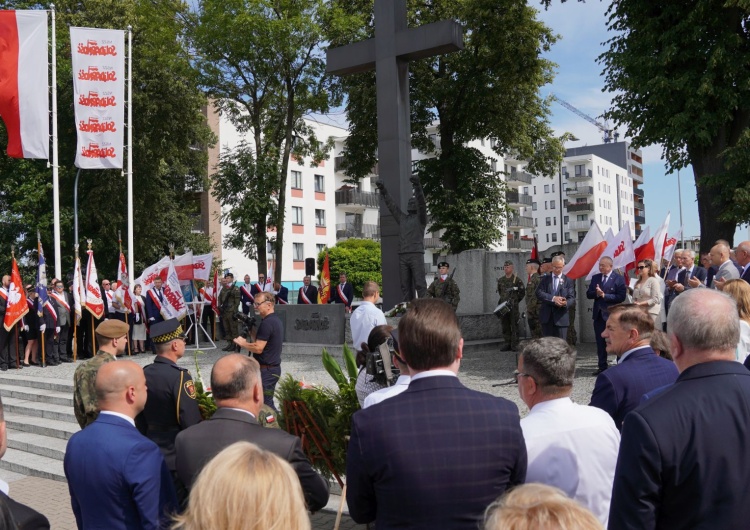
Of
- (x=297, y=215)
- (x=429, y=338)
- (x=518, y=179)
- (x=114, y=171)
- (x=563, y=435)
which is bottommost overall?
(x=563, y=435)

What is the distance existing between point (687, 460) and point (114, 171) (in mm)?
33000

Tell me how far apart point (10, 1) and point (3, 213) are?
Answer: 9.68 m

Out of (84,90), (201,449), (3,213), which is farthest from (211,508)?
(3,213)

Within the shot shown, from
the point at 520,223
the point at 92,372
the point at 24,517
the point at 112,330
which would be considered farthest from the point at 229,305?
the point at 520,223

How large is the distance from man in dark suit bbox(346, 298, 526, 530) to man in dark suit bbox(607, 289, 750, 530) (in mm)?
443

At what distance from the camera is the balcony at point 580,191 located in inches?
3987

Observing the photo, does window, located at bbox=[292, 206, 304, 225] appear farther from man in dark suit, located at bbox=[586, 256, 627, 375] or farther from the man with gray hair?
the man with gray hair

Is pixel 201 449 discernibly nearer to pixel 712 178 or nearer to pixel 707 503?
pixel 707 503

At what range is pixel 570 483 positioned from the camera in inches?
117

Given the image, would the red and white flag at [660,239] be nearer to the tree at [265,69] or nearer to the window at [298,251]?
the tree at [265,69]

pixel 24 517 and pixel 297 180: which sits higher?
pixel 297 180

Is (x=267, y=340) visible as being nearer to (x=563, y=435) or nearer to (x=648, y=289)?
(x=563, y=435)

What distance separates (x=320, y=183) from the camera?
197 feet

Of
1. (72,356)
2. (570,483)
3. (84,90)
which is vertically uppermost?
(84,90)
